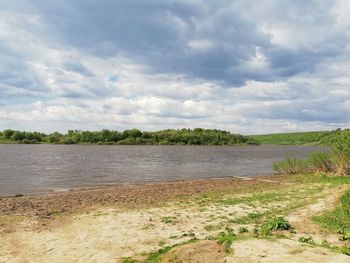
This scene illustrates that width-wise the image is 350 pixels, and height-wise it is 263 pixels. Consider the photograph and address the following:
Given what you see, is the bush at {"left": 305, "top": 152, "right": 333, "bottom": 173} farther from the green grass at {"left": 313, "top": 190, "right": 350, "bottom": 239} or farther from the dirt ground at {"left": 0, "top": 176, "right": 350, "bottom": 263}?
the green grass at {"left": 313, "top": 190, "right": 350, "bottom": 239}

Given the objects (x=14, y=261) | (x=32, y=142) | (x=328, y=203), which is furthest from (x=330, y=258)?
(x=32, y=142)

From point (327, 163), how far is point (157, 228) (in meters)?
24.5

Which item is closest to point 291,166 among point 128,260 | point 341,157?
point 341,157

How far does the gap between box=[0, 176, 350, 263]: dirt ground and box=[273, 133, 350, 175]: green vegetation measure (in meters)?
9.43

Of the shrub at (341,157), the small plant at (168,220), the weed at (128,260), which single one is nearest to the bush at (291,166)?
the shrub at (341,157)

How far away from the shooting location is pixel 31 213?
15.7 meters

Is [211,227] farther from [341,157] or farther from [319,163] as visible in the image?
[319,163]

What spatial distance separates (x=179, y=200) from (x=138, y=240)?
8146 mm

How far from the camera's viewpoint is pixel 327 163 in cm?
3173

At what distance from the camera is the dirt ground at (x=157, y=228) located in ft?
26.3

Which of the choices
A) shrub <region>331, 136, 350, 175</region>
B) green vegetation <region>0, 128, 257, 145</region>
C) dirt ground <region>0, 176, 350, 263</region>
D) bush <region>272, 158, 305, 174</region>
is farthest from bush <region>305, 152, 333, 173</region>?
green vegetation <region>0, 128, 257, 145</region>

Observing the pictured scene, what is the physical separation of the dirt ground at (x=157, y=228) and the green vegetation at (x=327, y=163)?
9.43 metres

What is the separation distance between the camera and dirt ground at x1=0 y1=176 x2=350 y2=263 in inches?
316

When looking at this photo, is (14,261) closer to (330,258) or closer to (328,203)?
(330,258)
